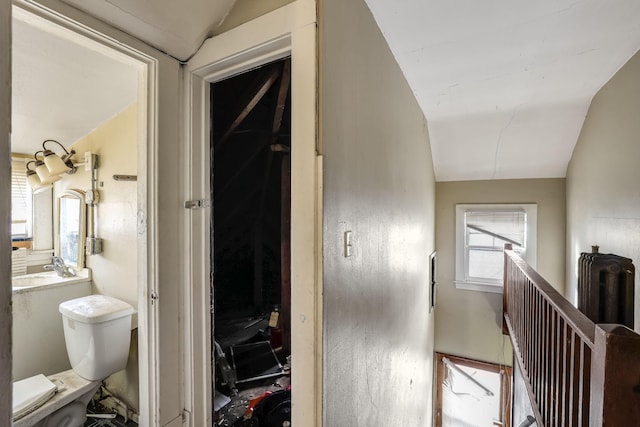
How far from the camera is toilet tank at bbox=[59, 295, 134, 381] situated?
5.40 feet

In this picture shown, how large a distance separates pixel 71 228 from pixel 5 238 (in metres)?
2.22

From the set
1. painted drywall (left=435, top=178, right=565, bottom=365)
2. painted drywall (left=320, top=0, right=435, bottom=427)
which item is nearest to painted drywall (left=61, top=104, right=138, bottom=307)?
painted drywall (left=320, top=0, right=435, bottom=427)

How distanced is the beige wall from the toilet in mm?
139

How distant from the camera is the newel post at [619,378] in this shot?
851 millimetres

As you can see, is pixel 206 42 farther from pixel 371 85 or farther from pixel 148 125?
pixel 371 85

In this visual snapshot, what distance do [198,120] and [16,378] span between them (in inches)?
77.6

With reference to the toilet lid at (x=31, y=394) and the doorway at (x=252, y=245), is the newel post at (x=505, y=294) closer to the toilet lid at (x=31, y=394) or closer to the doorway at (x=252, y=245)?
the doorway at (x=252, y=245)

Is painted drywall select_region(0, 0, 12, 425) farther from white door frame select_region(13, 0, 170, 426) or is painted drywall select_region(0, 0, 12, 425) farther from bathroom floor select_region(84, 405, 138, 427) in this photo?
bathroom floor select_region(84, 405, 138, 427)

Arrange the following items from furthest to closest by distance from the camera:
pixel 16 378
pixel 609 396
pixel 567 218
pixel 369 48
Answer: pixel 567 218 < pixel 16 378 < pixel 369 48 < pixel 609 396

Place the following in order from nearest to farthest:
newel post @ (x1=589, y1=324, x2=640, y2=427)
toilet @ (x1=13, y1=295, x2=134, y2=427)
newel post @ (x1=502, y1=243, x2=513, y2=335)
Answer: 1. newel post @ (x1=589, y1=324, x2=640, y2=427)
2. toilet @ (x1=13, y1=295, x2=134, y2=427)
3. newel post @ (x1=502, y1=243, x2=513, y2=335)

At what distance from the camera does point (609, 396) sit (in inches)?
34.3

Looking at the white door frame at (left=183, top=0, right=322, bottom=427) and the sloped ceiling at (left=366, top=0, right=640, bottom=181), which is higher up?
the sloped ceiling at (left=366, top=0, right=640, bottom=181)

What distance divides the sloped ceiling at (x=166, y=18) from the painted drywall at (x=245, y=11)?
0.02 metres

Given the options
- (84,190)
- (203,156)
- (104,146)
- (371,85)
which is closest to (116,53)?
(203,156)
